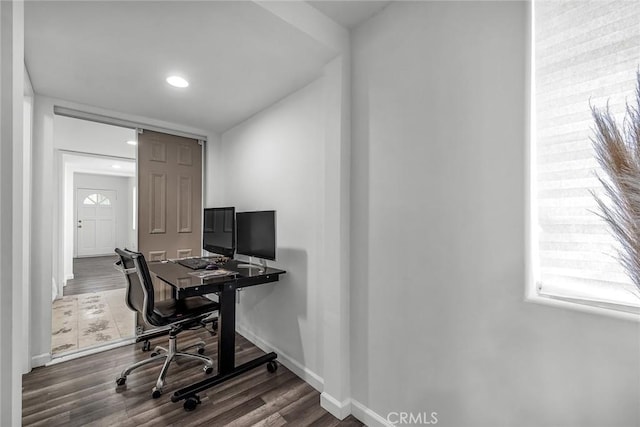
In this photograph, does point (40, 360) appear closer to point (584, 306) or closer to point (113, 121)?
point (113, 121)

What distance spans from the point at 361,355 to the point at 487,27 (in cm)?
188

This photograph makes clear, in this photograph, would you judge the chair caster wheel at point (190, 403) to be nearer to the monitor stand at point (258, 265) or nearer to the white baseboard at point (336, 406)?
the white baseboard at point (336, 406)

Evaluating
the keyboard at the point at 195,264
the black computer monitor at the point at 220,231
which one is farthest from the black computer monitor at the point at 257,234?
the keyboard at the point at 195,264

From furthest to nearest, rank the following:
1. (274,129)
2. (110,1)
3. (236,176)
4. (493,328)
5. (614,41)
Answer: (236,176) → (274,129) → (110,1) → (493,328) → (614,41)

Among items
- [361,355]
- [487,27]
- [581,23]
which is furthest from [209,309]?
[581,23]

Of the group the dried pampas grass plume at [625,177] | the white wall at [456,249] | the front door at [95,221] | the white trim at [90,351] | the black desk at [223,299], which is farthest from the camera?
the front door at [95,221]

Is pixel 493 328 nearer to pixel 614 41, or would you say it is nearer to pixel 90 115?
pixel 614 41

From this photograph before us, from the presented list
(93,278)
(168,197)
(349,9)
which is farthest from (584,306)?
(93,278)

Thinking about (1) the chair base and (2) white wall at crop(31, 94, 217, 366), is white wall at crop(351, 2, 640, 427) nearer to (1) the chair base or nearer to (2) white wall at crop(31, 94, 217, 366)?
(1) the chair base

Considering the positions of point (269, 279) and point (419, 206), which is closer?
point (419, 206)

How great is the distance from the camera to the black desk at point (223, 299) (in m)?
1.90

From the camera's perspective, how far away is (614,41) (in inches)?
36.3

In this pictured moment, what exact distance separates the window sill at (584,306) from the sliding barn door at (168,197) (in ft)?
11.4

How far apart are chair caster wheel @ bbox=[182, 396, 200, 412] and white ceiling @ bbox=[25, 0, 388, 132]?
2.35m
